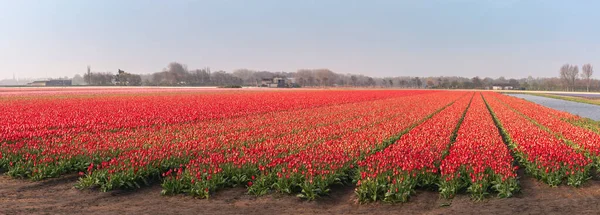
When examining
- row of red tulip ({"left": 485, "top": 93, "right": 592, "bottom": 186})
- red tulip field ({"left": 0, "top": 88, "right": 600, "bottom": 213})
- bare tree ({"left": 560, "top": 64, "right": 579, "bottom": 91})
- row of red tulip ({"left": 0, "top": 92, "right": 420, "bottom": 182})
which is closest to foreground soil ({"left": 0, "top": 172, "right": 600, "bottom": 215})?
red tulip field ({"left": 0, "top": 88, "right": 600, "bottom": 213})

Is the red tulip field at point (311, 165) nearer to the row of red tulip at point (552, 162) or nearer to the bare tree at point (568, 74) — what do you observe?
the row of red tulip at point (552, 162)

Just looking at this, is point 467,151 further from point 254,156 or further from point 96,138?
point 96,138

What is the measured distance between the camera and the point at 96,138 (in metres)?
14.0

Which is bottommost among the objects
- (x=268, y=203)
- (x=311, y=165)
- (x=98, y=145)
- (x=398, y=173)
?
(x=268, y=203)

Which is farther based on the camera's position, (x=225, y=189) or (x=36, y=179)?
(x=36, y=179)

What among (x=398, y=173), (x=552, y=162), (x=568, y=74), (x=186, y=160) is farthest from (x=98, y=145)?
(x=568, y=74)

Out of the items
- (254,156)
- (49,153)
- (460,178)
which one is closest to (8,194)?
(49,153)

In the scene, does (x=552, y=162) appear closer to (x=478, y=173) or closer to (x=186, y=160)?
(x=478, y=173)

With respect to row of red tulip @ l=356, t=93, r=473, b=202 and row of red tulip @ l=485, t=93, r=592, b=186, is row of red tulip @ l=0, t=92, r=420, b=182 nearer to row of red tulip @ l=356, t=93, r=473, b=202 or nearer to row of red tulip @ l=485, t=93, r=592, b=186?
row of red tulip @ l=356, t=93, r=473, b=202

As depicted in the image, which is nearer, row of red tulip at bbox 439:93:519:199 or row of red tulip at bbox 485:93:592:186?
row of red tulip at bbox 439:93:519:199

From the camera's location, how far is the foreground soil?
7648 millimetres

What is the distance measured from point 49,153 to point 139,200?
171 inches

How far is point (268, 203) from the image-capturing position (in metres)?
8.09

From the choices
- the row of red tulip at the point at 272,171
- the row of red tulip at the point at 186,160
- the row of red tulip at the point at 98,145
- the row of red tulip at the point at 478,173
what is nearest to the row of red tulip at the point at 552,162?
the row of red tulip at the point at 478,173
